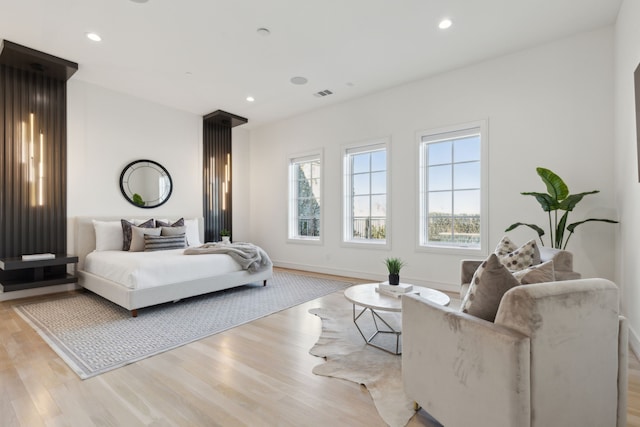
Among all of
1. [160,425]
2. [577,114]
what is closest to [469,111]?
[577,114]

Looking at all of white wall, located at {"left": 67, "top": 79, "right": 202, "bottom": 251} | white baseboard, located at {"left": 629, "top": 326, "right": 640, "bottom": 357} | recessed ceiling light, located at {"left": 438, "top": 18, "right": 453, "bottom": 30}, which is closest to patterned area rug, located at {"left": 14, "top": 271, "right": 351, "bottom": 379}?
white wall, located at {"left": 67, "top": 79, "right": 202, "bottom": 251}

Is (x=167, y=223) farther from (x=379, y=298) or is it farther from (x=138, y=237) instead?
(x=379, y=298)

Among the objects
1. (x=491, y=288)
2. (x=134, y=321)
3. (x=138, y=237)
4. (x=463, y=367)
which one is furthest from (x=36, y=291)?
(x=491, y=288)

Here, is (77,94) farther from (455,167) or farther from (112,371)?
(455,167)

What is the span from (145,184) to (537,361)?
18.4 ft

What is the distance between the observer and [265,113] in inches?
237

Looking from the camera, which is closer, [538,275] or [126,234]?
[538,275]

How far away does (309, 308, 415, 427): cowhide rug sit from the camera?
176 centimetres

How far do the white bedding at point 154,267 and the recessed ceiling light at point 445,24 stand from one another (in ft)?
12.0

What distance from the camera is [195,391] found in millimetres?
1922

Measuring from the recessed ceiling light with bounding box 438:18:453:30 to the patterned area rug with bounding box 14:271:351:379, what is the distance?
134 inches

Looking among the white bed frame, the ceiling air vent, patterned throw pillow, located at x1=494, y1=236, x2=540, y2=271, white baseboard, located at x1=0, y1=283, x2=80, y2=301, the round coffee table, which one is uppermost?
the ceiling air vent

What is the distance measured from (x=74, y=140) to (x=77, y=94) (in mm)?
665

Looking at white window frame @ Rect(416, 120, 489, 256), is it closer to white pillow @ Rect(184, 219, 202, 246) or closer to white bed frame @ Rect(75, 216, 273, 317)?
white bed frame @ Rect(75, 216, 273, 317)
